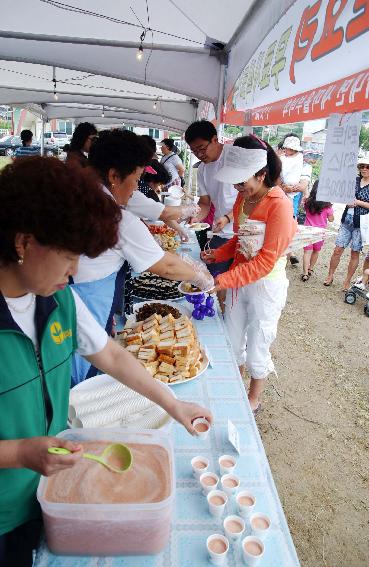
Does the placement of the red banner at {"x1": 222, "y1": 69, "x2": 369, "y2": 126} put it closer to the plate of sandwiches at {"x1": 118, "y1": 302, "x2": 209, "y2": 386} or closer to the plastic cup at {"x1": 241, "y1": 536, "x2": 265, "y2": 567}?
the plate of sandwiches at {"x1": 118, "y1": 302, "x2": 209, "y2": 386}

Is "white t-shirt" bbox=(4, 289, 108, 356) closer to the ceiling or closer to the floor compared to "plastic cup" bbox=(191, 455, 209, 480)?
closer to the ceiling

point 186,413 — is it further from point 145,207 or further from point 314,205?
point 314,205

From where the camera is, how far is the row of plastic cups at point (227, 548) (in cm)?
106

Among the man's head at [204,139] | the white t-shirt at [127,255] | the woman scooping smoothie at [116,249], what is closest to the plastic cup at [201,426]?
the woman scooping smoothie at [116,249]

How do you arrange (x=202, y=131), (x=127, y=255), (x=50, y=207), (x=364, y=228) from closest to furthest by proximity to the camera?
(x=50, y=207)
(x=127, y=255)
(x=202, y=131)
(x=364, y=228)

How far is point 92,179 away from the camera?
0.94 m

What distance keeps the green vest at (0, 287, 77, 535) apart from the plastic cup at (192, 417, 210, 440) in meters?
0.43

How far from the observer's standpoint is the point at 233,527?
1153mm

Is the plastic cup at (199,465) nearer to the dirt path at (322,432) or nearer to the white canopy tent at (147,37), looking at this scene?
the dirt path at (322,432)

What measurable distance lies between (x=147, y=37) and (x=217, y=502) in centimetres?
465

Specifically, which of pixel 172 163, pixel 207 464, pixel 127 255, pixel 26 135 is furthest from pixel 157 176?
pixel 26 135

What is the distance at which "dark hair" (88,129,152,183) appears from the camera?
6.17 feet

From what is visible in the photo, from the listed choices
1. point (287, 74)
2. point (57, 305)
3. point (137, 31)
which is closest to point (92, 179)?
point (57, 305)

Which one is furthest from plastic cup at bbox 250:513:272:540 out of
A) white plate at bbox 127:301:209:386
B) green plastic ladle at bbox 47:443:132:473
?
white plate at bbox 127:301:209:386
